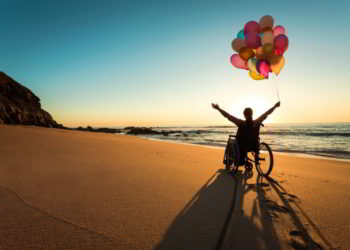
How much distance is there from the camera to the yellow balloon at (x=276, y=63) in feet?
16.6

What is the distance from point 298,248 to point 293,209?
99 centimetres

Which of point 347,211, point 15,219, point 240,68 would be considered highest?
point 240,68

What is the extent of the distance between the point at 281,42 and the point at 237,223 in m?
4.37

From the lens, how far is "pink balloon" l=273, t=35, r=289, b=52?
4.96 m

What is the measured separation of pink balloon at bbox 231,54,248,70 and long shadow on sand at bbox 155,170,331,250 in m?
3.52

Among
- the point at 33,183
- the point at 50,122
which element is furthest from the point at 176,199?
the point at 50,122

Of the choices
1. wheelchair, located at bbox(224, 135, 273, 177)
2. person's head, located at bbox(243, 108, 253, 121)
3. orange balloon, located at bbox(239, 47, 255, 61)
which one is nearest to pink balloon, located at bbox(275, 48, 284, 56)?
orange balloon, located at bbox(239, 47, 255, 61)

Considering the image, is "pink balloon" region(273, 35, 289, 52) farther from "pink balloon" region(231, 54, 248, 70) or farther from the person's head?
the person's head

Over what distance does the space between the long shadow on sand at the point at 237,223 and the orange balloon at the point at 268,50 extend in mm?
3144

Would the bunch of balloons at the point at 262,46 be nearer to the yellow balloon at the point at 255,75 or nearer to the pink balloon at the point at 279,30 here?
the pink balloon at the point at 279,30

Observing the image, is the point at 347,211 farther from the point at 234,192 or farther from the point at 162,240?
the point at 162,240

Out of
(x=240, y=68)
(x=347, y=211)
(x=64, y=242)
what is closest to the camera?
(x=64, y=242)

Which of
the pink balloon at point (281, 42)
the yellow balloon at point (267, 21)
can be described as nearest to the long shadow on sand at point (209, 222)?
the pink balloon at point (281, 42)

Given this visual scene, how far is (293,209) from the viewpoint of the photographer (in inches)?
106
